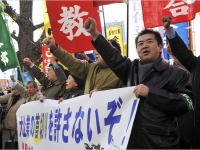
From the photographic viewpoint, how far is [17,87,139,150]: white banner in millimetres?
2691

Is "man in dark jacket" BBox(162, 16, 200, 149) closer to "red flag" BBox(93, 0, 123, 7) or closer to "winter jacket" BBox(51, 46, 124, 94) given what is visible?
"winter jacket" BBox(51, 46, 124, 94)

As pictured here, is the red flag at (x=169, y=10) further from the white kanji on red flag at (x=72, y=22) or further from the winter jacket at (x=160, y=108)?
the winter jacket at (x=160, y=108)

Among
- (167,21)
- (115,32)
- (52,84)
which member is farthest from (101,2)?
(115,32)

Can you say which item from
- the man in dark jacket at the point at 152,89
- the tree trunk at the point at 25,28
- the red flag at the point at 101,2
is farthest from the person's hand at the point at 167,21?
the tree trunk at the point at 25,28

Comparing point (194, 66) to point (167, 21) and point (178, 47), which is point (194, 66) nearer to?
point (178, 47)

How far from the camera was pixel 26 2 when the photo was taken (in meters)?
10.9

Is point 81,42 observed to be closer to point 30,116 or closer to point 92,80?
point 30,116

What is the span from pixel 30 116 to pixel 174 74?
252 cm

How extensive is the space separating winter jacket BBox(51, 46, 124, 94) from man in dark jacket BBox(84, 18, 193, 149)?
1.76 ft

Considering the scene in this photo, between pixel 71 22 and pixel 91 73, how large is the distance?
2101mm

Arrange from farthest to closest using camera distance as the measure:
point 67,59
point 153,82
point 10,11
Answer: point 10,11 → point 67,59 → point 153,82

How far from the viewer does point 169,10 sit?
16.7 ft

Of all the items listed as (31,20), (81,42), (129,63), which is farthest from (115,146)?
(31,20)

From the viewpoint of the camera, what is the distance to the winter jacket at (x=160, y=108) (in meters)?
2.42
